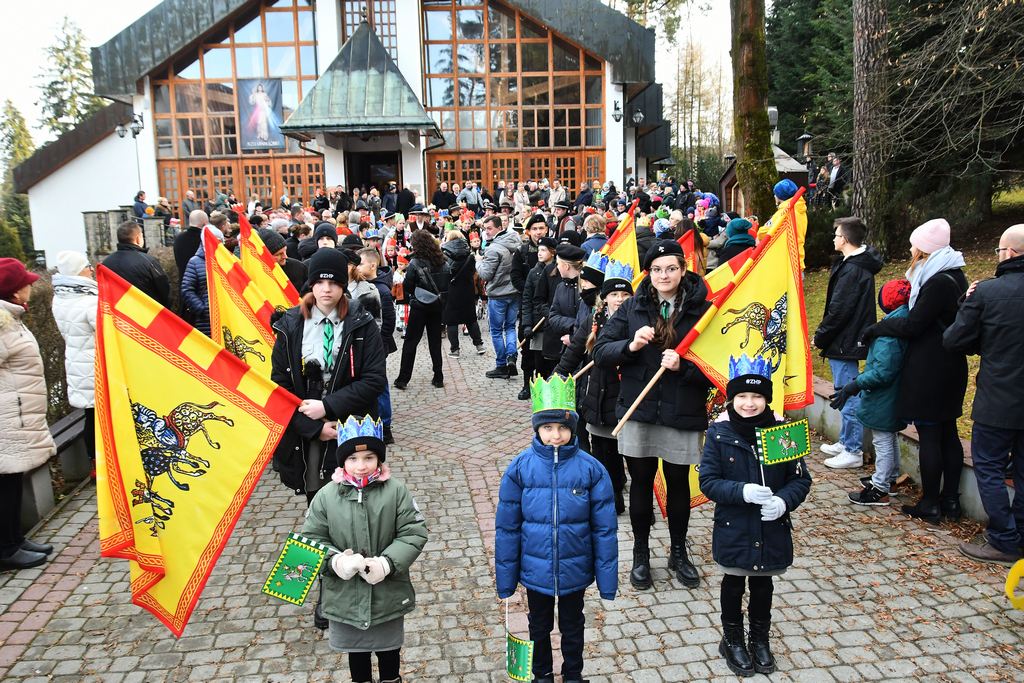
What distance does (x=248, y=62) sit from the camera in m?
26.4

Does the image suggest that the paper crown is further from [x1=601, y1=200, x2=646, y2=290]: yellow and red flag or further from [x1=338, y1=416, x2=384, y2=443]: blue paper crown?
[x1=601, y1=200, x2=646, y2=290]: yellow and red flag

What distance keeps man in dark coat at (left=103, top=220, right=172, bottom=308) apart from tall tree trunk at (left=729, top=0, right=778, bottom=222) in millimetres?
8435

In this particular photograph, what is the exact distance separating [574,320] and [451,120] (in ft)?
73.0

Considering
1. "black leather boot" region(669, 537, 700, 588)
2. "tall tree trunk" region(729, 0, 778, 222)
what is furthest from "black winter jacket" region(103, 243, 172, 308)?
"tall tree trunk" region(729, 0, 778, 222)

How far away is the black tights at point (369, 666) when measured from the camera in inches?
144

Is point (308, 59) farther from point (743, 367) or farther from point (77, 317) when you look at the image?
point (743, 367)

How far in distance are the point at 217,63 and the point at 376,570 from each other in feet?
88.6

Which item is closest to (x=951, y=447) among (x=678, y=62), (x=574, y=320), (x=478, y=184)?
Result: (x=574, y=320)

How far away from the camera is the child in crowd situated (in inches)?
139

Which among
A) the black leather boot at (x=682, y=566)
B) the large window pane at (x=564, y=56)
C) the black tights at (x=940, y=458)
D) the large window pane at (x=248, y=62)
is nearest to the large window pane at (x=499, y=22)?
the large window pane at (x=564, y=56)

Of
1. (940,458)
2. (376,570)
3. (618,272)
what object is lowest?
(940,458)

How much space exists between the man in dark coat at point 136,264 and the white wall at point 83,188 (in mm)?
21754

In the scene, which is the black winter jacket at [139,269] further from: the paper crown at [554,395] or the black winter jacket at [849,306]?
the black winter jacket at [849,306]

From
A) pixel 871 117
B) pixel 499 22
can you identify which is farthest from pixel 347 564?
pixel 499 22
